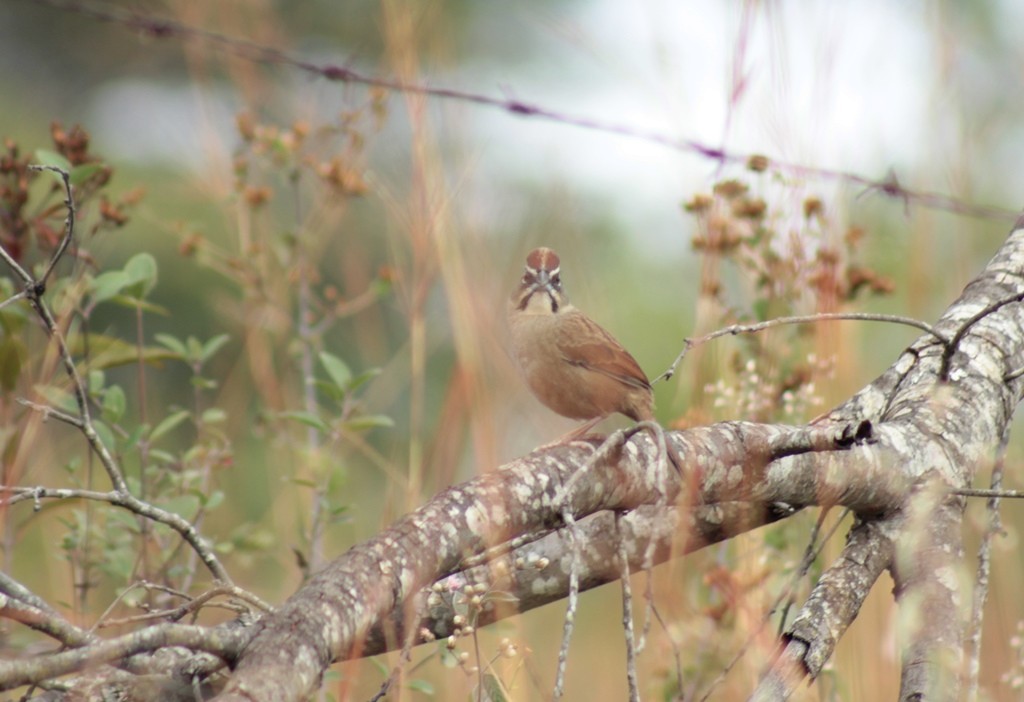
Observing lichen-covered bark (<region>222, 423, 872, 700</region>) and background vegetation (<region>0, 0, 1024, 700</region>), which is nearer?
lichen-covered bark (<region>222, 423, 872, 700</region>)

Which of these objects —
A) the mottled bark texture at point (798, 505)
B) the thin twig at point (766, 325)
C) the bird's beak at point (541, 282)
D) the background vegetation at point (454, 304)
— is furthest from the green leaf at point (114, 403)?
the thin twig at point (766, 325)

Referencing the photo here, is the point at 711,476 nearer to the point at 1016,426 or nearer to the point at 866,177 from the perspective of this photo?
the point at 866,177

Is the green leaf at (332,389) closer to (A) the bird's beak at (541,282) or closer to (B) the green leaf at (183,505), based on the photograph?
(B) the green leaf at (183,505)

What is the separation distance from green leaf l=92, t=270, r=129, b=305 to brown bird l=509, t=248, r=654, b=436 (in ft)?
4.31

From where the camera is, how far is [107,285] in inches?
122

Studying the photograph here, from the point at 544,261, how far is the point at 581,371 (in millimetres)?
547

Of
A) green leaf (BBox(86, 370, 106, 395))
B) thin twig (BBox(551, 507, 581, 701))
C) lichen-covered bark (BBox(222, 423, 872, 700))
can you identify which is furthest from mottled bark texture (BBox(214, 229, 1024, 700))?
green leaf (BBox(86, 370, 106, 395))

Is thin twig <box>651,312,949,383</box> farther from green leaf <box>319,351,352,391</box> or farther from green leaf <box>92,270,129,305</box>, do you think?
green leaf <box>92,270,129,305</box>

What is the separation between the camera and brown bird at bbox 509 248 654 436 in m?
3.77

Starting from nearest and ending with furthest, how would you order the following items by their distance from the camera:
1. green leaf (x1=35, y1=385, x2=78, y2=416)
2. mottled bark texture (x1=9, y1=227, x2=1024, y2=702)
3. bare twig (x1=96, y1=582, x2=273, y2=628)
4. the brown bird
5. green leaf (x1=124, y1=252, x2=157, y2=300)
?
mottled bark texture (x1=9, y1=227, x2=1024, y2=702) → bare twig (x1=96, y1=582, x2=273, y2=628) → green leaf (x1=35, y1=385, x2=78, y2=416) → green leaf (x1=124, y1=252, x2=157, y2=300) → the brown bird

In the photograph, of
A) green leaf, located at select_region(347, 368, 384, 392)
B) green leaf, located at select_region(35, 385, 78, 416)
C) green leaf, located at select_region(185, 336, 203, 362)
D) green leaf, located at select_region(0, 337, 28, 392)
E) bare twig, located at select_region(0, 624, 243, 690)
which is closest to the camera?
bare twig, located at select_region(0, 624, 243, 690)

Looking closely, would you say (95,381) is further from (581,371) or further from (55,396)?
(581,371)

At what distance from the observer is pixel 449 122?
3484 mm

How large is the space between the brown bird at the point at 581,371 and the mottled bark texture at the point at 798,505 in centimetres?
90
